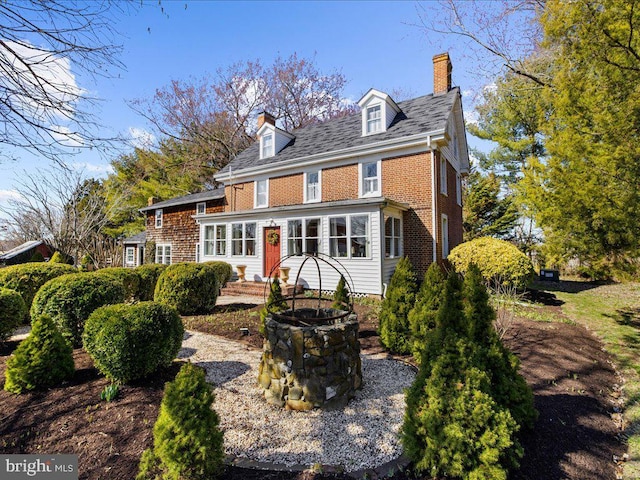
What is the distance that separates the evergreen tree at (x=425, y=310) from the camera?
4863 mm

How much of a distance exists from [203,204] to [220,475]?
1777 centimetres

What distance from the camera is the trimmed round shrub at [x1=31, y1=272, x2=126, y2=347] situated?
533cm

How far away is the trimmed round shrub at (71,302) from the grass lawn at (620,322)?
24.0 ft

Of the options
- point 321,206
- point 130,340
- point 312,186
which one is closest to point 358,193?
point 321,206

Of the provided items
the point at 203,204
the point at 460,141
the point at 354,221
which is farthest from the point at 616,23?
the point at 203,204

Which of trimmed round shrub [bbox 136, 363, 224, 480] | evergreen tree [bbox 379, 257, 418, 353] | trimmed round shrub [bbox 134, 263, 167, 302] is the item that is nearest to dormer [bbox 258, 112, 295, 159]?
trimmed round shrub [bbox 134, 263, 167, 302]

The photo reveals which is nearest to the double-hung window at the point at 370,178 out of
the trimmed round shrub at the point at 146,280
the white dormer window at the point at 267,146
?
the white dormer window at the point at 267,146

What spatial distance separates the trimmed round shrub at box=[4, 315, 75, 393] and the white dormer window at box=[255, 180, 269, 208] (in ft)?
39.3

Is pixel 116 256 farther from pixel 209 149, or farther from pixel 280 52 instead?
pixel 280 52

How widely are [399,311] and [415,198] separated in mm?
7327

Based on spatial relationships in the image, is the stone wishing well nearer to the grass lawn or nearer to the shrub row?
the shrub row

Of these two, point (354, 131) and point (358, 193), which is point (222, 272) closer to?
point (358, 193)

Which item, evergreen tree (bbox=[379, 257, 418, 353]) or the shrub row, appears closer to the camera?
the shrub row

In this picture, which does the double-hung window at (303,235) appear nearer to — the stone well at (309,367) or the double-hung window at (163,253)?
the stone well at (309,367)
